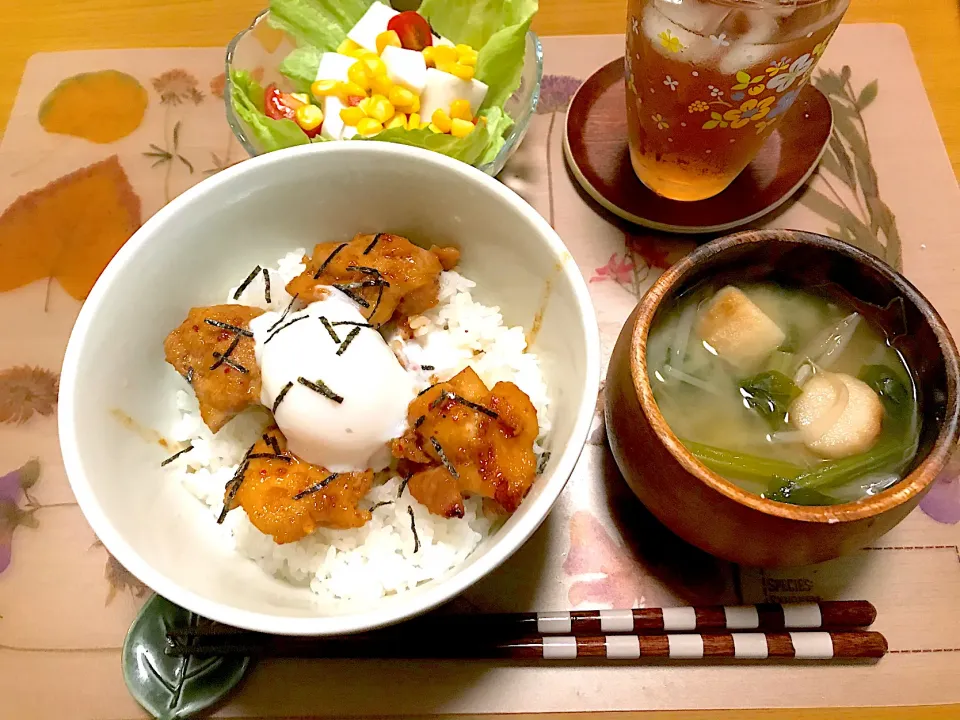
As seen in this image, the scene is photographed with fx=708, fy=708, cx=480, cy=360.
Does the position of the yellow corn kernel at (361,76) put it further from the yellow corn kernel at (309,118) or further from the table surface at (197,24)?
the table surface at (197,24)

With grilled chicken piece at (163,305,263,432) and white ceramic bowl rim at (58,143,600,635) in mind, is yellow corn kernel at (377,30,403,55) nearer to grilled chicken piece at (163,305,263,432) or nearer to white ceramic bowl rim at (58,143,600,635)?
white ceramic bowl rim at (58,143,600,635)

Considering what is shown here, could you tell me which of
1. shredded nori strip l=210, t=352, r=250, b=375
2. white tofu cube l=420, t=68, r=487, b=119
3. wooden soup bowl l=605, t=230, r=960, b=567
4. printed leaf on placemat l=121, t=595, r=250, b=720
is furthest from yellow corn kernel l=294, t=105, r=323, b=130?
printed leaf on placemat l=121, t=595, r=250, b=720

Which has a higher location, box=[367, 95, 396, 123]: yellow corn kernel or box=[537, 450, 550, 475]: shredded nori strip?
box=[367, 95, 396, 123]: yellow corn kernel

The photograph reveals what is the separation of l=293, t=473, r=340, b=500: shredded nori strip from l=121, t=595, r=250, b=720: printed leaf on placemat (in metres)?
0.30

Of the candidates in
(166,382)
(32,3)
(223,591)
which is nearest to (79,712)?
(223,591)

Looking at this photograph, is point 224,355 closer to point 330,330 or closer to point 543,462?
point 330,330

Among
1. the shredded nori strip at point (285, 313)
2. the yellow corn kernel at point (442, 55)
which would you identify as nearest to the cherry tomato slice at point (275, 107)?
the yellow corn kernel at point (442, 55)

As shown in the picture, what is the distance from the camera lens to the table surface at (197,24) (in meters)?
1.77

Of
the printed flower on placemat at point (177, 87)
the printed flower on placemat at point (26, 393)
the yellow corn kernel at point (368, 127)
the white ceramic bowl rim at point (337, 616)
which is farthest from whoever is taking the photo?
the printed flower on placemat at point (177, 87)

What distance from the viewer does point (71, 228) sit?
5.22 ft

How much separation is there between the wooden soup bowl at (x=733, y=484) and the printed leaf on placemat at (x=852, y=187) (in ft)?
1.51

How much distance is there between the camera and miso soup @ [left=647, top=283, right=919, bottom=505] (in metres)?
1.06

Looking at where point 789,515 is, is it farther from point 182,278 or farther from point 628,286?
point 182,278

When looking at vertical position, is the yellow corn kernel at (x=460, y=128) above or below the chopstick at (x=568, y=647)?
above
